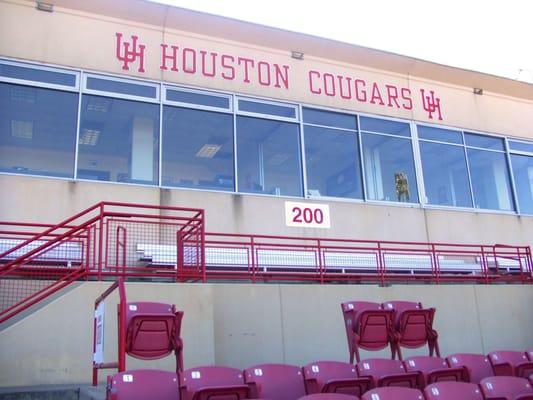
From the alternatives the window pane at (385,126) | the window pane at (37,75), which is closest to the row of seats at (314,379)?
the window pane at (37,75)

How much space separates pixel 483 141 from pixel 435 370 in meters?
8.77

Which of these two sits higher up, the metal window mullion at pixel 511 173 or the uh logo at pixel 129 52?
the uh logo at pixel 129 52

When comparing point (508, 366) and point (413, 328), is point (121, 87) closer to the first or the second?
point (413, 328)

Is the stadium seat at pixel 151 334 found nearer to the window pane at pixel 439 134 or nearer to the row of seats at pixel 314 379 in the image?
the row of seats at pixel 314 379

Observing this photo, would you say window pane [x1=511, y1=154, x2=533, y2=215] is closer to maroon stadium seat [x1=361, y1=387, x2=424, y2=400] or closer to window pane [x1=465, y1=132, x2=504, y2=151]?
window pane [x1=465, y1=132, x2=504, y2=151]

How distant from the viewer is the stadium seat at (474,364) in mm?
6133

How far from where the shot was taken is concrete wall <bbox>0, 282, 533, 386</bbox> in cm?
620

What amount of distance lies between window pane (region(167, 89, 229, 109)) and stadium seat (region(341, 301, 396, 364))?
198 inches

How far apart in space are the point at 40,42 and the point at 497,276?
28.5 ft

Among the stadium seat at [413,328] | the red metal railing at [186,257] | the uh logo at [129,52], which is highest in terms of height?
the uh logo at [129,52]

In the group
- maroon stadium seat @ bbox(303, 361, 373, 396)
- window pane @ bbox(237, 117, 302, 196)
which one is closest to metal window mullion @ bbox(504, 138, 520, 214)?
window pane @ bbox(237, 117, 302, 196)

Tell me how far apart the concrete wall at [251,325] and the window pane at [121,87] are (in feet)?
12.9

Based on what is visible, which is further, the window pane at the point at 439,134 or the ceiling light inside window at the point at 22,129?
the window pane at the point at 439,134

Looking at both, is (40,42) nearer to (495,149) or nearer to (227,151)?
(227,151)
